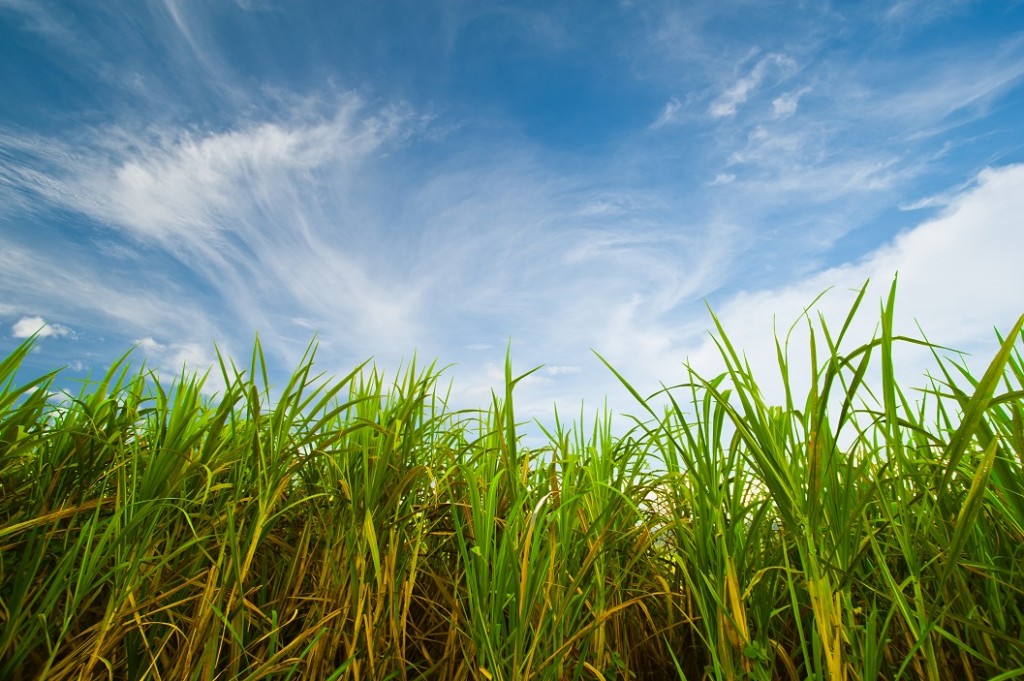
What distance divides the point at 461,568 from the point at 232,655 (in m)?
0.70

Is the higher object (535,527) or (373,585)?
(535,527)

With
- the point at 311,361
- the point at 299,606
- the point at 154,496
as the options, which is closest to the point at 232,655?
the point at 299,606

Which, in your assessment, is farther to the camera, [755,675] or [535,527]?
[535,527]

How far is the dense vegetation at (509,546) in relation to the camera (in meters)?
1.42

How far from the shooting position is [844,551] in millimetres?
1351

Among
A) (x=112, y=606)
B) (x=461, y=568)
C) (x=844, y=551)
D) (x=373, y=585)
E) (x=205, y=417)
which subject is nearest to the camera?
(x=844, y=551)

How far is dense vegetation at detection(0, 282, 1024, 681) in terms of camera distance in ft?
4.66

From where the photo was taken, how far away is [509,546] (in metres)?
1.63

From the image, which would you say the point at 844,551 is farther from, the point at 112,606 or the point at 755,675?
the point at 112,606

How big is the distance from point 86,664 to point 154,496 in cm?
45

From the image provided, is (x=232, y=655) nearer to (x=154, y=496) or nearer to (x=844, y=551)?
(x=154, y=496)

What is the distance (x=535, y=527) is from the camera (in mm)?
1673

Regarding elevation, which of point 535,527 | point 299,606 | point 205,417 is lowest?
point 299,606

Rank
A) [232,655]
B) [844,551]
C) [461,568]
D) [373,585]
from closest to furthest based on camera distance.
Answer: [844,551] → [232,655] → [373,585] → [461,568]
